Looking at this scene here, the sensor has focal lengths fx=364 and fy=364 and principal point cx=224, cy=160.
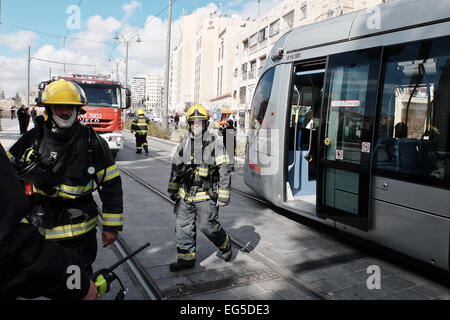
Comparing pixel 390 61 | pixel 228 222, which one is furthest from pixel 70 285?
pixel 228 222

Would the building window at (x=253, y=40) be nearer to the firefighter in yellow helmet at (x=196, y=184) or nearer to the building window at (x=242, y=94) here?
the building window at (x=242, y=94)

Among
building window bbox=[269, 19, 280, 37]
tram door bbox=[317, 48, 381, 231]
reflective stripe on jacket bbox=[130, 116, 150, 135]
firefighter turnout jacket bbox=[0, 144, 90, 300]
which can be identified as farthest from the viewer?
building window bbox=[269, 19, 280, 37]

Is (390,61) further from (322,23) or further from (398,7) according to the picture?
(322,23)

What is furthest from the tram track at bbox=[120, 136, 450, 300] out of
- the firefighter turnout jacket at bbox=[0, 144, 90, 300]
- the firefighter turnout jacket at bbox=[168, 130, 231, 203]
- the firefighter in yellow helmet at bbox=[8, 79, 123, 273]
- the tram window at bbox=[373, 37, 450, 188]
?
the firefighter turnout jacket at bbox=[0, 144, 90, 300]

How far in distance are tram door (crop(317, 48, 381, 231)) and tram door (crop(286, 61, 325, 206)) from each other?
1708mm

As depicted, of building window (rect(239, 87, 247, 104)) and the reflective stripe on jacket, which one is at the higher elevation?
building window (rect(239, 87, 247, 104))

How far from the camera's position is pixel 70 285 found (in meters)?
1.37

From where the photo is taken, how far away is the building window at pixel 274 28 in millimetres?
36509

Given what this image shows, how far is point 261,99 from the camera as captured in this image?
21.5 ft

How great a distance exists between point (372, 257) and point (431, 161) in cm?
150

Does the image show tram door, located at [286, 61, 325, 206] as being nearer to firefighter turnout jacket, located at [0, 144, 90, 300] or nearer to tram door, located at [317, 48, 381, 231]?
tram door, located at [317, 48, 381, 231]

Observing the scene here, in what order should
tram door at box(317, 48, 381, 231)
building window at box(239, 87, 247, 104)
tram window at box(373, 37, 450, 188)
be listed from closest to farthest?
tram window at box(373, 37, 450, 188) → tram door at box(317, 48, 381, 231) → building window at box(239, 87, 247, 104)

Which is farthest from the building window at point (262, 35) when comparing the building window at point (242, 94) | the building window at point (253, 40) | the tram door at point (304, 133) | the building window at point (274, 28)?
the tram door at point (304, 133)

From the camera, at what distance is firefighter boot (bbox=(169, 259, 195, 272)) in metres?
3.94
